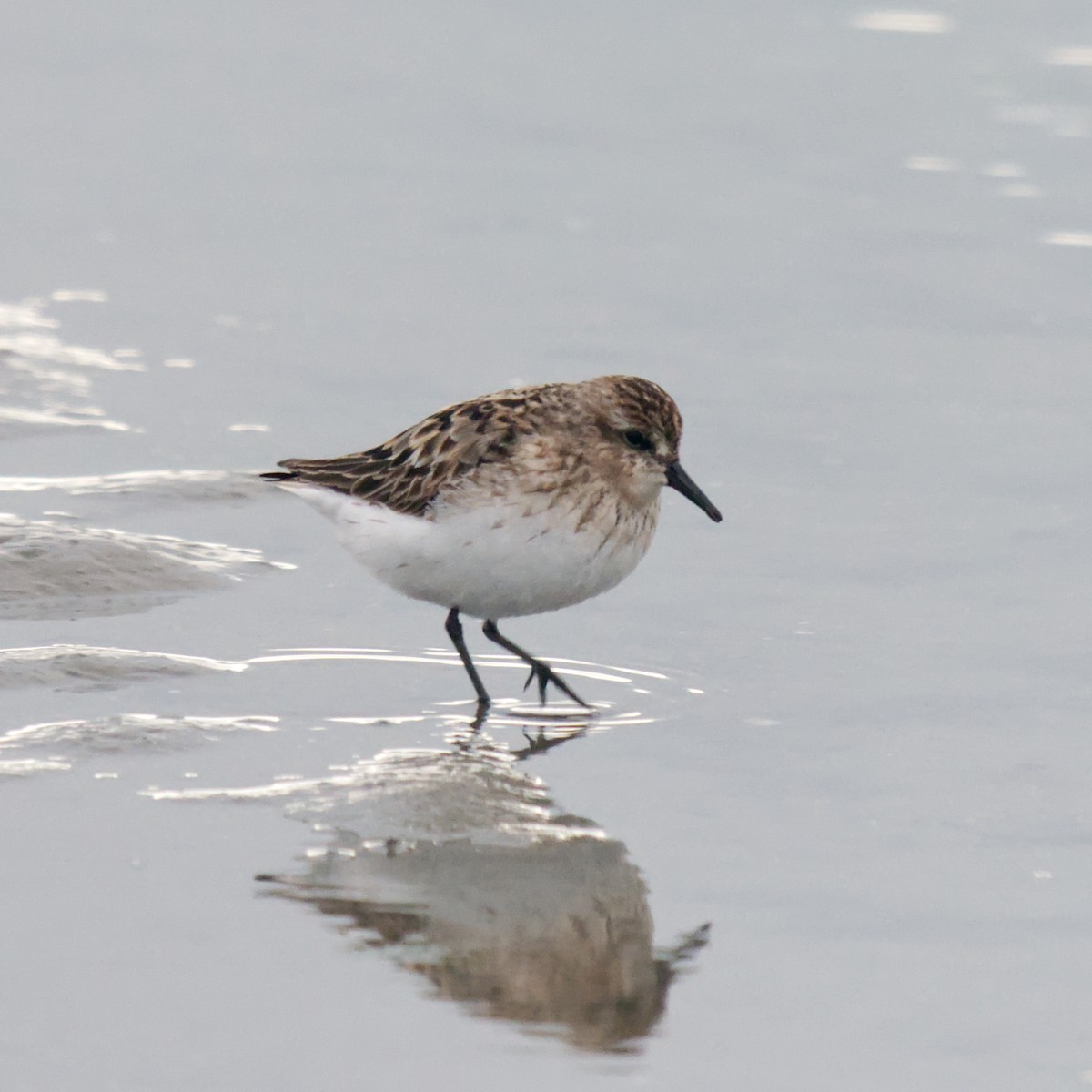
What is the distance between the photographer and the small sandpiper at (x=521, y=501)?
315 inches

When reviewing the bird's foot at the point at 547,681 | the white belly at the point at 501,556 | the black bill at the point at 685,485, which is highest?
the black bill at the point at 685,485

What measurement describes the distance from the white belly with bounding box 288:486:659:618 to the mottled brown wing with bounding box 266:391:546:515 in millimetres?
132

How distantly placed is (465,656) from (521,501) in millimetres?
760

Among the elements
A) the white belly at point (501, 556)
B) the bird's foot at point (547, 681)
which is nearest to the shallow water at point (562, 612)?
the bird's foot at point (547, 681)

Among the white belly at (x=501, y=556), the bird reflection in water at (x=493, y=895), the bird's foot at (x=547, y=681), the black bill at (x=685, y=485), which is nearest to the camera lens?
the bird reflection in water at (x=493, y=895)

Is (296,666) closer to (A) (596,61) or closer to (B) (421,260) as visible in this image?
(B) (421,260)

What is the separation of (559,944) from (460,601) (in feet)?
8.01

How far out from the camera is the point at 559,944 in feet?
19.7

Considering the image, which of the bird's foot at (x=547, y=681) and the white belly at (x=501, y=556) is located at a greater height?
the white belly at (x=501, y=556)

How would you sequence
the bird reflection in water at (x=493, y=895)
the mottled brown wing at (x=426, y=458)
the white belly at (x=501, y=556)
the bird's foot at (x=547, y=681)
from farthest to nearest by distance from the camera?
1. the mottled brown wing at (x=426, y=458)
2. the bird's foot at (x=547, y=681)
3. the white belly at (x=501, y=556)
4. the bird reflection in water at (x=493, y=895)

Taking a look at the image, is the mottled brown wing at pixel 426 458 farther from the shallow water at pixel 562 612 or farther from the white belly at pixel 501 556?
the shallow water at pixel 562 612

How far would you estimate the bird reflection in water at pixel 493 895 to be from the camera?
567cm

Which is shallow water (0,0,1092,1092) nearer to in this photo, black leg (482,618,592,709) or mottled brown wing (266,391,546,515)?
black leg (482,618,592,709)

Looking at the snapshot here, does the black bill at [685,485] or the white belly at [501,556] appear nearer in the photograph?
the white belly at [501,556]
